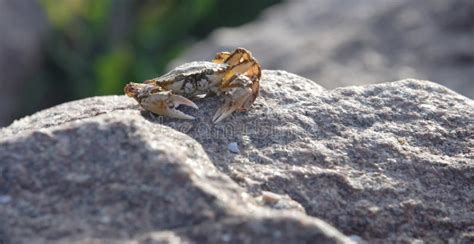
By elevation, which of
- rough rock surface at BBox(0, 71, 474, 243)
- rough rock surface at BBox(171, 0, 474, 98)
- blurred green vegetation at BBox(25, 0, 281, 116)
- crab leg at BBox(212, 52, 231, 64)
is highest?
blurred green vegetation at BBox(25, 0, 281, 116)

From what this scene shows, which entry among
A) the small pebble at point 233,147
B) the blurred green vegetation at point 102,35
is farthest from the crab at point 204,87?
the blurred green vegetation at point 102,35

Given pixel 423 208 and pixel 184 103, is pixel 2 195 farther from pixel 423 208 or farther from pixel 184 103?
pixel 423 208

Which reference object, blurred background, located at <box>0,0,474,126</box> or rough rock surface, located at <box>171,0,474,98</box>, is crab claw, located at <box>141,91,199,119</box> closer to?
rough rock surface, located at <box>171,0,474,98</box>

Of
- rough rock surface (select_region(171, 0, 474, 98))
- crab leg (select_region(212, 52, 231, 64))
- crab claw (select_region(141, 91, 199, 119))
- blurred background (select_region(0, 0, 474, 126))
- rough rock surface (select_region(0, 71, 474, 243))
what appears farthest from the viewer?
blurred background (select_region(0, 0, 474, 126))

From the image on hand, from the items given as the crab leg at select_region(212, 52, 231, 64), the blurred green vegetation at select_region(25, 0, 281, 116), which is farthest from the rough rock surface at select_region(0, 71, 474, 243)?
the blurred green vegetation at select_region(25, 0, 281, 116)

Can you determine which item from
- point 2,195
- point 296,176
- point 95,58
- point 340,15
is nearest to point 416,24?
point 340,15

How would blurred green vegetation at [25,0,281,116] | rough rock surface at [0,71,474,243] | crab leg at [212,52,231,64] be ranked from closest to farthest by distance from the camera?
rough rock surface at [0,71,474,243] → crab leg at [212,52,231,64] → blurred green vegetation at [25,0,281,116]

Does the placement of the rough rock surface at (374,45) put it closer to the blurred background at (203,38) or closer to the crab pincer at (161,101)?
the blurred background at (203,38)
